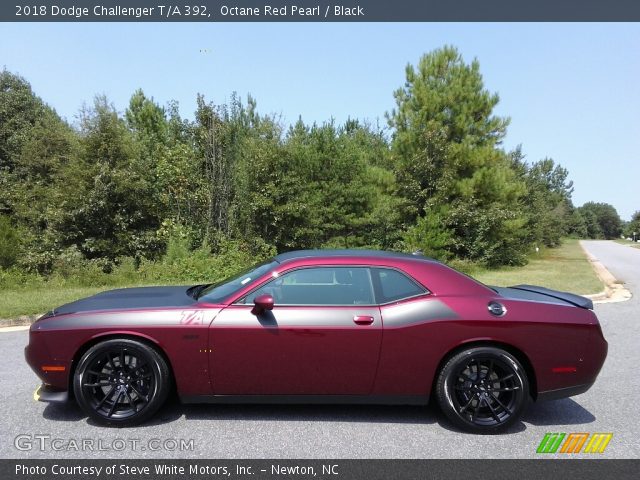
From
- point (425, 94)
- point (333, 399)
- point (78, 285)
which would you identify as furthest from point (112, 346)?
point (425, 94)

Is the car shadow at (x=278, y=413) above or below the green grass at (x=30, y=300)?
below

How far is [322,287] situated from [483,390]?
60.7 inches

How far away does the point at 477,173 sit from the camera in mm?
21547

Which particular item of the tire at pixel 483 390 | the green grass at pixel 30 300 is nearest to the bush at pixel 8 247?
the green grass at pixel 30 300

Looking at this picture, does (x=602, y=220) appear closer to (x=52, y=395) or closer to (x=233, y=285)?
(x=233, y=285)

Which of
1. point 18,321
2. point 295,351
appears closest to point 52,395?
point 295,351

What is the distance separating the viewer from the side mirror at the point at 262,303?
3.63 meters

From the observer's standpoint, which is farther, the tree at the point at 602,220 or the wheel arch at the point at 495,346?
the tree at the point at 602,220

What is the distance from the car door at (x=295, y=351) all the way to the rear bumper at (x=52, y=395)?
119cm

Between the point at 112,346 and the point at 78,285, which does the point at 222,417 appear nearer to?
the point at 112,346

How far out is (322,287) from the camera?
3951 millimetres

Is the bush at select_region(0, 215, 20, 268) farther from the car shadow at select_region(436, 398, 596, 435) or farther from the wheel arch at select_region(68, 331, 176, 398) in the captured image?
the car shadow at select_region(436, 398, 596, 435)

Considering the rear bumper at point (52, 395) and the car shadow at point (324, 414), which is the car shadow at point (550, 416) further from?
the rear bumper at point (52, 395)
